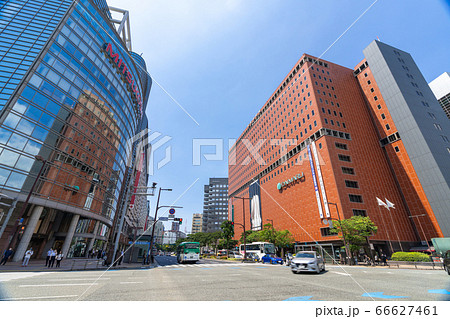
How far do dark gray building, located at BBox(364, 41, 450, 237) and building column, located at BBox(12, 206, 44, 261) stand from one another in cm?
6864

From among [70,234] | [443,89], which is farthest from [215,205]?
[443,89]

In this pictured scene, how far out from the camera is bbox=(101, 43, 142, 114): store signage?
40062 mm

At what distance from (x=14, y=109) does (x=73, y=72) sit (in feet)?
36.4

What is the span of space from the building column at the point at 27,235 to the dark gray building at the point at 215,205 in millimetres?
115665

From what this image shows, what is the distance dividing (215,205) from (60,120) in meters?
120

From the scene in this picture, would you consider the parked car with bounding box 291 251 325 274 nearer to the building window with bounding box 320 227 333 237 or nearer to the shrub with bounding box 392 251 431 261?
the shrub with bounding box 392 251 431 261

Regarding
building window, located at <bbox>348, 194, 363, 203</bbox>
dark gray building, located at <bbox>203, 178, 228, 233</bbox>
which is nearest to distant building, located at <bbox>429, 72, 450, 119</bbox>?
building window, located at <bbox>348, 194, 363, 203</bbox>

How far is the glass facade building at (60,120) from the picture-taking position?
82.3ft

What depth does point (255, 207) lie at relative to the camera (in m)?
73.9

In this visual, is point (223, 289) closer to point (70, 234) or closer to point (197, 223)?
point (70, 234)

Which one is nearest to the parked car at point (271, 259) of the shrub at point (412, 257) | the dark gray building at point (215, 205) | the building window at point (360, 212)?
the shrub at point (412, 257)
